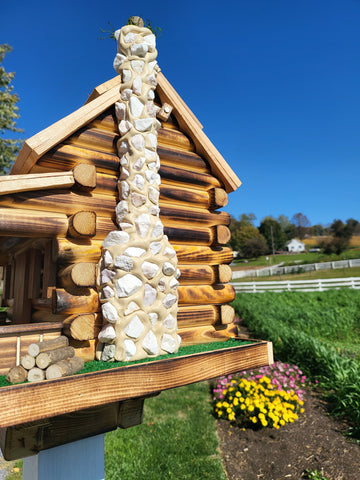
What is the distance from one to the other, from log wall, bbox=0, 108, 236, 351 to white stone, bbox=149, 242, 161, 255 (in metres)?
0.34

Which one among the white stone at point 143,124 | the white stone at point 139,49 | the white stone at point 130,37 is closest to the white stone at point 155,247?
the white stone at point 143,124

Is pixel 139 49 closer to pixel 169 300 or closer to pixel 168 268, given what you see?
pixel 168 268

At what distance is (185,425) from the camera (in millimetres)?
6477

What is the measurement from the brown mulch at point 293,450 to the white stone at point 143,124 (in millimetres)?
5292

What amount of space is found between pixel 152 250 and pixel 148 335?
666 mm

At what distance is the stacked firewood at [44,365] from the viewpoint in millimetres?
2012

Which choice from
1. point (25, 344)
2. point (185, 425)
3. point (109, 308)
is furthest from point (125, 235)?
point (185, 425)

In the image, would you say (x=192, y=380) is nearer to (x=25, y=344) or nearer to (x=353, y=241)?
(x=25, y=344)

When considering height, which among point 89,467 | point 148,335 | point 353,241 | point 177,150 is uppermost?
point 353,241

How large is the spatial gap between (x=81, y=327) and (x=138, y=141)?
1595 millimetres

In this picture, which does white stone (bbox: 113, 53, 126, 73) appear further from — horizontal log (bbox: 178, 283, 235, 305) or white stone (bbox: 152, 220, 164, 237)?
horizontal log (bbox: 178, 283, 235, 305)

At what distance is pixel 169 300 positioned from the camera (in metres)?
2.74

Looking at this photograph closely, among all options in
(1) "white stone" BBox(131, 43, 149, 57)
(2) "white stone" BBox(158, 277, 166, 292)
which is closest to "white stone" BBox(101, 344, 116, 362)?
(2) "white stone" BBox(158, 277, 166, 292)

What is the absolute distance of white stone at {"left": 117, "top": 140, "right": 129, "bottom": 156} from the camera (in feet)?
9.39
